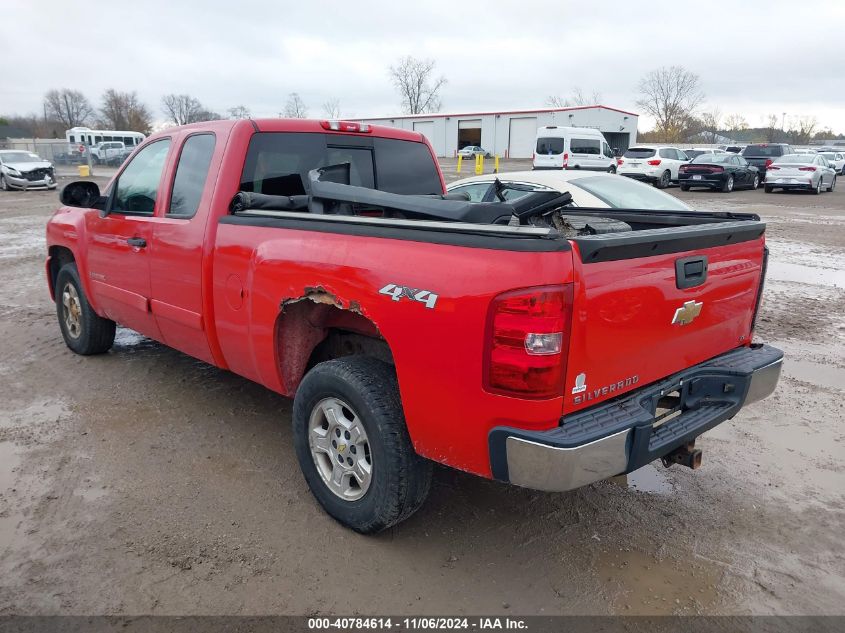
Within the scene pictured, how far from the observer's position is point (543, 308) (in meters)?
2.36

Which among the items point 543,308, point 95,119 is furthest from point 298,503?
point 95,119

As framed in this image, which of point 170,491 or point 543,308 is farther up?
point 543,308

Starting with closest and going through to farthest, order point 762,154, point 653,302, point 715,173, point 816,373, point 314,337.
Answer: point 653,302, point 314,337, point 816,373, point 715,173, point 762,154

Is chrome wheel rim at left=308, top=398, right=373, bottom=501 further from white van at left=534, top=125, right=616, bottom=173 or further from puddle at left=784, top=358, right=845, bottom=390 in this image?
white van at left=534, top=125, right=616, bottom=173

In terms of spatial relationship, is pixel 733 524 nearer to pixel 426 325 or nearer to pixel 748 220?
pixel 748 220

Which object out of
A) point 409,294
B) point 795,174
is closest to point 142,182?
point 409,294

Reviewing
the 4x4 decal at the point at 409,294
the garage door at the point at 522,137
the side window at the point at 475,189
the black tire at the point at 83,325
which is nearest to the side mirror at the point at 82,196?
the black tire at the point at 83,325

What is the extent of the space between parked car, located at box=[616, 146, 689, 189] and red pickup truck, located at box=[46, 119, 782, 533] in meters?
22.1

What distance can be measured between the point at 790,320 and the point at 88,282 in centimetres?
692

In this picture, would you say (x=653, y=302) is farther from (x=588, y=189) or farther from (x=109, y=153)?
(x=109, y=153)

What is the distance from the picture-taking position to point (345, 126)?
14.5ft

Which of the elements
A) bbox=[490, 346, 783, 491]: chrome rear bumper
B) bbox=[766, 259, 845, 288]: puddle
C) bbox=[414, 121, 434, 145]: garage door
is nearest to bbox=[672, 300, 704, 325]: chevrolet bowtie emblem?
bbox=[490, 346, 783, 491]: chrome rear bumper

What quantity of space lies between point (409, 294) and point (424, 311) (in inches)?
4.2

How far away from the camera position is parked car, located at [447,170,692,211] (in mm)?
7367
